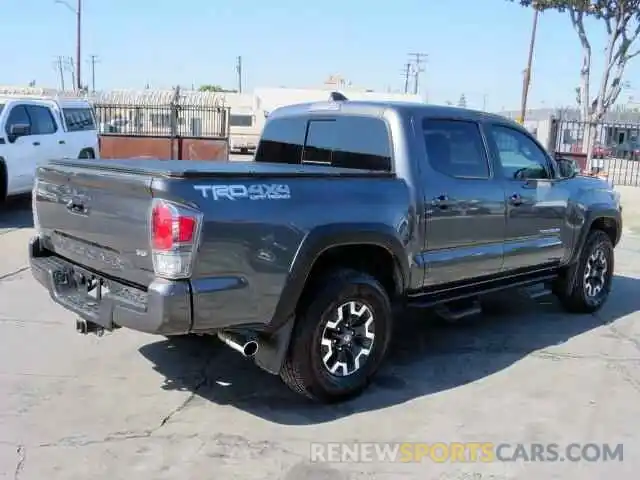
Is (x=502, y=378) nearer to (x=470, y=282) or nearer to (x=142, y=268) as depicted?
(x=470, y=282)

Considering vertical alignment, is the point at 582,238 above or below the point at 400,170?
below

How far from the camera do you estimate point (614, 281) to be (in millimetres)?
8734

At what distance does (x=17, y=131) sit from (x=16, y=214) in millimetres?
1686

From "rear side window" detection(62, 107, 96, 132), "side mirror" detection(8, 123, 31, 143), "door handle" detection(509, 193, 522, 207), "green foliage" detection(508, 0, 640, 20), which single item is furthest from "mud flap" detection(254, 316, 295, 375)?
"green foliage" detection(508, 0, 640, 20)

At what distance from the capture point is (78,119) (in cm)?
1404

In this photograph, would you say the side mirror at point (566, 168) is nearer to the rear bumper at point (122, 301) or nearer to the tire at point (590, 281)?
the tire at point (590, 281)

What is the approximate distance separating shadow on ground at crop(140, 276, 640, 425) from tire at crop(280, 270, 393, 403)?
6.3 inches

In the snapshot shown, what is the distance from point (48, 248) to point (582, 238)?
15.8 ft

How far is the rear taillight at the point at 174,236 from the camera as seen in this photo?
354 centimetres

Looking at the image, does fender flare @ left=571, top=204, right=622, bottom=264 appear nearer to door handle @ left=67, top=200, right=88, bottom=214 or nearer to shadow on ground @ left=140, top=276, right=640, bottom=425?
shadow on ground @ left=140, top=276, right=640, bottom=425

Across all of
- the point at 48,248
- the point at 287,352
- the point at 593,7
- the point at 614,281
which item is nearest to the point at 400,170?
the point at 287,352

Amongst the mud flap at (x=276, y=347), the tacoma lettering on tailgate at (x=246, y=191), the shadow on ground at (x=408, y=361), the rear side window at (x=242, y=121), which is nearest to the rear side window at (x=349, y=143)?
the tacoma lettering on tailgate at (x=246, y=191)

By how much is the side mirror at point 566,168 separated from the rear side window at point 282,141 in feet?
8.38

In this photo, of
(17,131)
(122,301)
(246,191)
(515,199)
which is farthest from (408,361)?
(17,131)
